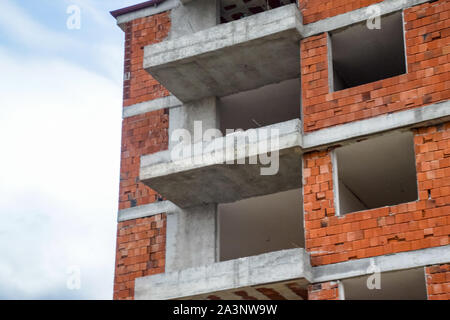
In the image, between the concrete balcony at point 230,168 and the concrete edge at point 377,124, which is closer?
the concrete edge at point 377,124

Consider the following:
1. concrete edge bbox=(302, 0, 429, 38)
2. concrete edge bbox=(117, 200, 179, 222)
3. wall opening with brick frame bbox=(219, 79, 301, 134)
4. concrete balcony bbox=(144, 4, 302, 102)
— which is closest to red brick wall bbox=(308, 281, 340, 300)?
concrete edge bbox=(117, 200, 179, 222)

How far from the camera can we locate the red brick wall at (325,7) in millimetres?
20312

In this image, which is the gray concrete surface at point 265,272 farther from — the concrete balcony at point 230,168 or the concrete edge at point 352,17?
the concrete edge at point 352,17

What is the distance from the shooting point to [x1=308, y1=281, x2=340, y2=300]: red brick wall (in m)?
18.1

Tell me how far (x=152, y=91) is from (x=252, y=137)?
4149 millimetres

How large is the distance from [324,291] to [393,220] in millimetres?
1830

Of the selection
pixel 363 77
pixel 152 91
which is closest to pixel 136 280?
pixel 152 91

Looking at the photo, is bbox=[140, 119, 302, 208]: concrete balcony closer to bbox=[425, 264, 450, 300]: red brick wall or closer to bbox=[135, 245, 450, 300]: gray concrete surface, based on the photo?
bbox=[135, 245, 450, 300]: gray concrete surface

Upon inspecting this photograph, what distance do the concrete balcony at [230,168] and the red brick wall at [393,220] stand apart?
3.70ft

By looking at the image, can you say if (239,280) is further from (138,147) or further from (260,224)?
(138,147)

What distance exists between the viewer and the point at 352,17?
20.2 m

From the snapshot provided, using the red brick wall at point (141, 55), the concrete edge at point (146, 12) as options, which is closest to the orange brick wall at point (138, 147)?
the red brick wall at point (141, 55)

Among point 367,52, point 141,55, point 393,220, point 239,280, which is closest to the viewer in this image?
point 393,220

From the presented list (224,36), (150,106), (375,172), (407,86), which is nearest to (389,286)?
(375,172)
